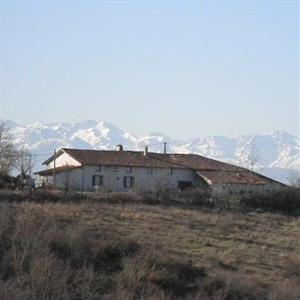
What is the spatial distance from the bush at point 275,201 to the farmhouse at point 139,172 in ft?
38.8

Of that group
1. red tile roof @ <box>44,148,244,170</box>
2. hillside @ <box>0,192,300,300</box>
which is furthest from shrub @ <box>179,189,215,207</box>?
red tile roof @ <box>44,148,244,170</box>

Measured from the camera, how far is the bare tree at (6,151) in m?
80.5

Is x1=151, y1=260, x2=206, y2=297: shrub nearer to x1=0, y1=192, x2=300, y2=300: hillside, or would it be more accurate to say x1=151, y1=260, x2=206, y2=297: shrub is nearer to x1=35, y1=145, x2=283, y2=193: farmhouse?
x1=0, y1=192, x2=300, y2=300: hillside

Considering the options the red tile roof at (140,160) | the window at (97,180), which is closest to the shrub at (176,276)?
the window at (97,180)

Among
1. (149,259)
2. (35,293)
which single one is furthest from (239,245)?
(35,293)

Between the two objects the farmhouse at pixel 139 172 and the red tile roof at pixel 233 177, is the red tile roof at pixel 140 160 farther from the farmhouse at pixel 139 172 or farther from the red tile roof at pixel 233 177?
the red tile roof at pixel 233 177

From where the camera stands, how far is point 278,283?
1277 inches

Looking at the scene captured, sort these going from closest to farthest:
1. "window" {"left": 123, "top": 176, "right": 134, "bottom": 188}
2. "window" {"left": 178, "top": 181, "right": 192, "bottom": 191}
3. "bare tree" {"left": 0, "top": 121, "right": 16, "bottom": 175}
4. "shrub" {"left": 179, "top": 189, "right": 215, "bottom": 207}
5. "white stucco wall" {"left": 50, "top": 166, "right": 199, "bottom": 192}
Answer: "shrub" {"left": 179, "top": 189, "right": 215, "bottom": 207} → "white stucco wall" {"left": 50, "top": 166, "right": 199, "bottom": 192} → "window" {"left": 123, "top": 176, "right": 134, "bottom": 188} → "bare tree" {"left": 0, "top": 121, "right": 16, "bottom": 175} → "window" {"left": 178, "top": 181, "right": 192, "bottom": 191}

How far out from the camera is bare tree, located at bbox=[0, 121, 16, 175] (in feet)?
264

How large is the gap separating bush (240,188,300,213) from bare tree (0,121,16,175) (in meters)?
27.0

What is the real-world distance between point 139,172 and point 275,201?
72.6 feet

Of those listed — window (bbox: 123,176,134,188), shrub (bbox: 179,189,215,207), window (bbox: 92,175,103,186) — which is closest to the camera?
shrub (bbox: 179,189,215,207)

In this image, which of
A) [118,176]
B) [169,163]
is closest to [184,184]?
[169,163]

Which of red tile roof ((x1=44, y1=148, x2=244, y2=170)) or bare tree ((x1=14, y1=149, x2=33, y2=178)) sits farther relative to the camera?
bare tree ((x1=14, y1=149, x2=33, y2=178))
